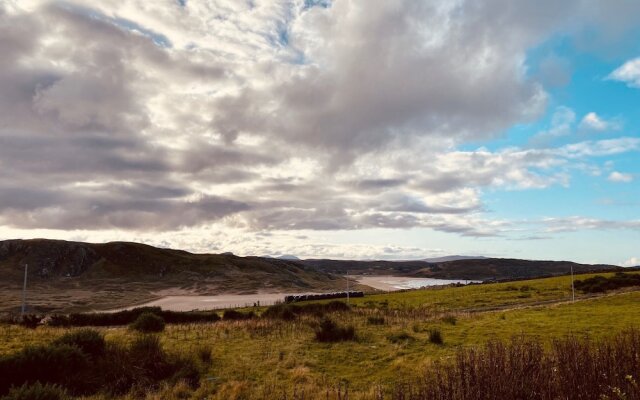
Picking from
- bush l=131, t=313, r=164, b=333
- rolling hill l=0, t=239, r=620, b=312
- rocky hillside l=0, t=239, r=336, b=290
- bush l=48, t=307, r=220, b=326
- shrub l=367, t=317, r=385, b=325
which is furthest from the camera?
rocky hillside l=0, t=239, r=336, b=290

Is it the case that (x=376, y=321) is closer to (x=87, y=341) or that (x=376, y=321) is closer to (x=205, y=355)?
(x=205, y=355)

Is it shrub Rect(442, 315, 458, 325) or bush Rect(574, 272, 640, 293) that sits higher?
bush Rect(574, 272, 640, 293)

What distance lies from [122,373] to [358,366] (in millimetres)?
8570

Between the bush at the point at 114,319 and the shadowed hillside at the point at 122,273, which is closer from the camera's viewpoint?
the bush at the point at 114,319

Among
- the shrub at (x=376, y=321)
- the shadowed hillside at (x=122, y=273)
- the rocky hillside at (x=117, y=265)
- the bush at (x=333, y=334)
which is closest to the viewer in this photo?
the bush at (x=333, y=334)

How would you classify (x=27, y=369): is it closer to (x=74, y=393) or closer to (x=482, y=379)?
(x=74, y=393)

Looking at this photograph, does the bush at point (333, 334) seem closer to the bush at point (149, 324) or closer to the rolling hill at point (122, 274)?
the bush at point (149, 324)

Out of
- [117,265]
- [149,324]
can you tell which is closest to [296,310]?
[149,324]

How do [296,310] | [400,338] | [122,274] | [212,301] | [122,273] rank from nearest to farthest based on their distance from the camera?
[400,338] < [296,310] < [212,301] < [122,274] < [122,273]

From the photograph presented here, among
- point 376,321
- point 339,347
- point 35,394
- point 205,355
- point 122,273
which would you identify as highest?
point 35,394

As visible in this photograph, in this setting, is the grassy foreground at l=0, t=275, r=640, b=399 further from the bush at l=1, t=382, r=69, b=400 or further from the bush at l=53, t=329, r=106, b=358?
the bush at l=1, t=382, r=69, b=400

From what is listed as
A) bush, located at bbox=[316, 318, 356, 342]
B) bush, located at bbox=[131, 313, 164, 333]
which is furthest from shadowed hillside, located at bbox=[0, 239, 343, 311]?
bush, located at bbox=[316, 318, 356, 342]

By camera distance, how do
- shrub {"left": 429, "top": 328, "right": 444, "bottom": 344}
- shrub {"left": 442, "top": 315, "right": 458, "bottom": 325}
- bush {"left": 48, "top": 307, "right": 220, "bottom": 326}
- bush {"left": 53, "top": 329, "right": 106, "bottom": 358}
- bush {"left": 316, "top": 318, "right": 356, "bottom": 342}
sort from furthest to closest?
1. bush {"left": 48, "top": 307, "right": 220, "bottom": 326}
2. shrub {"left": 442, "top": 315, "right": 458, "bottom": 325}
3. bush {"left": 316, "top": 318, "right": 356, "bottom": 342}
4. shrub {"left": 429, "top": 328, "right": 444, "bottom": 344}
5. bush {"left": 53, "top": 329, "right": 106, "bottom": 358}

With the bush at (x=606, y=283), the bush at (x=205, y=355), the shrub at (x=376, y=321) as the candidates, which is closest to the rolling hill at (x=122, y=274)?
the bush at (x=606, y=283)
